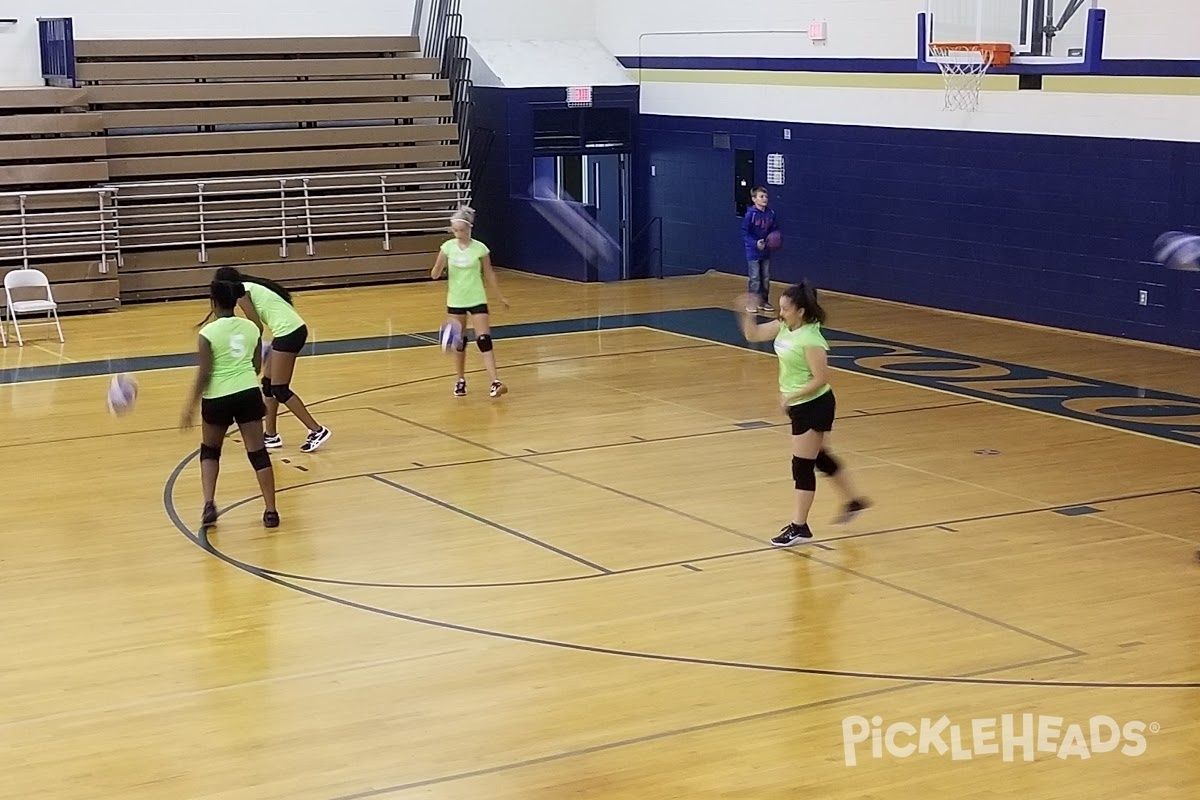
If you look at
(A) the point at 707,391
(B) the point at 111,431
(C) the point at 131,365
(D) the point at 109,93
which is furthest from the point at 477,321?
(D) the point at 109,93

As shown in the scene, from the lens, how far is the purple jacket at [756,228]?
1823 cm

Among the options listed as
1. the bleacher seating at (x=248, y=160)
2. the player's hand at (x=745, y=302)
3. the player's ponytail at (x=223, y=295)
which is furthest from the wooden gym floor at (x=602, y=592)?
the bleacher seating at (x=248, y=160)

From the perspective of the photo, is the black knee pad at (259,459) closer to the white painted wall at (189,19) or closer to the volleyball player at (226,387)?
the volleyball player at (226,387)

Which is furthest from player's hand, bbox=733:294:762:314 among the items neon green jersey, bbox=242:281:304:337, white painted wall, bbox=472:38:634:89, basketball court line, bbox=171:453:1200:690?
basketball court line, bbox=171:453:1200:690

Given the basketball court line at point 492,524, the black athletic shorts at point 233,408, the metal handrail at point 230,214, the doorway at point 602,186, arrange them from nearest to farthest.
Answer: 1. the basketball court line at point 492,524
2. the black athletic shorts at point 233,408
3. the metal handrail at point 230,214
4. the doorway at point 602,186

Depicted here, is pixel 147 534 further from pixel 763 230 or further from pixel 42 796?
pixel 763 230

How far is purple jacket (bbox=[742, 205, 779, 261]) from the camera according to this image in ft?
59.8

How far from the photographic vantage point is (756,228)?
18.2m

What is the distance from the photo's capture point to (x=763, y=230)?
18.2 m

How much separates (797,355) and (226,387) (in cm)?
351

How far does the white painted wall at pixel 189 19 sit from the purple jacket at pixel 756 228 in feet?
25.7

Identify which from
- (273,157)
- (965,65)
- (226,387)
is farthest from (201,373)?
(273,157)

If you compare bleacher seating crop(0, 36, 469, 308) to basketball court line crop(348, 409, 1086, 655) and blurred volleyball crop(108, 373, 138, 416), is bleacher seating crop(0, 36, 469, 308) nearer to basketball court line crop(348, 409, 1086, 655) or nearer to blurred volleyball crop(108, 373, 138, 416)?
basketball court line crop(348, 409, 1086, 655)

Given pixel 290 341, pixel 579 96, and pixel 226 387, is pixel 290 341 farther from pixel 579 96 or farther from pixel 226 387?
pixel 579 96
